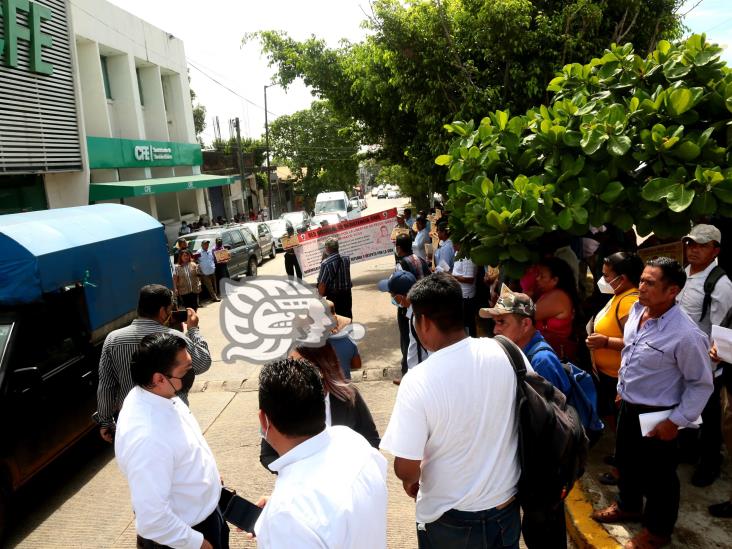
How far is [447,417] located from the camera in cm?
218

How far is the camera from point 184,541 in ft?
7.61

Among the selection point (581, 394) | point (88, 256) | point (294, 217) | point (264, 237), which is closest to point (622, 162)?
point (581, 394)

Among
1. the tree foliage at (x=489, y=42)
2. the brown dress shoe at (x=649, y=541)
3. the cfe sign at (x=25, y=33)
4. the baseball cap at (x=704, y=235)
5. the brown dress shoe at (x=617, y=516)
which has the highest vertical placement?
the cfe sign at (x=25, y=33)

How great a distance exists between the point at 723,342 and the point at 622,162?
1.39 metres

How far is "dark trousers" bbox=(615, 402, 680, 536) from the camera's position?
3.12 m

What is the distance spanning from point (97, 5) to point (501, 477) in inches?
847

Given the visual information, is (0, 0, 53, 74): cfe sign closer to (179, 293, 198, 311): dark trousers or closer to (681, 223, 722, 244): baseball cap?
(179, 293, 198, 311): dark trousers

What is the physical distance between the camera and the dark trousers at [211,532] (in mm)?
2536

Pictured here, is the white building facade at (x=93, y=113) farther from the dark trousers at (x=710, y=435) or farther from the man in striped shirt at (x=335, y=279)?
the dark trousers at (x=710, y=435)

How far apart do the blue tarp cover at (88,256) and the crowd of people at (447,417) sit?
190 centimetres

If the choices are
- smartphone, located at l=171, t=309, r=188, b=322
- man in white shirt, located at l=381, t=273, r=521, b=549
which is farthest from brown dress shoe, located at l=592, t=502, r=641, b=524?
smartphone, located at l=171, t=309, r=188, b=322

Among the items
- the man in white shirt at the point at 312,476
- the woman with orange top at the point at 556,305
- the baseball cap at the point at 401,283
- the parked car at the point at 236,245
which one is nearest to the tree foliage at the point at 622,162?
the woman with orange top at the point at 556,305

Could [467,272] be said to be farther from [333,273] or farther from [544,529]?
[544,529]

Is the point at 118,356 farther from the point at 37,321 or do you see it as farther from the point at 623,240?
the point at 623,240
